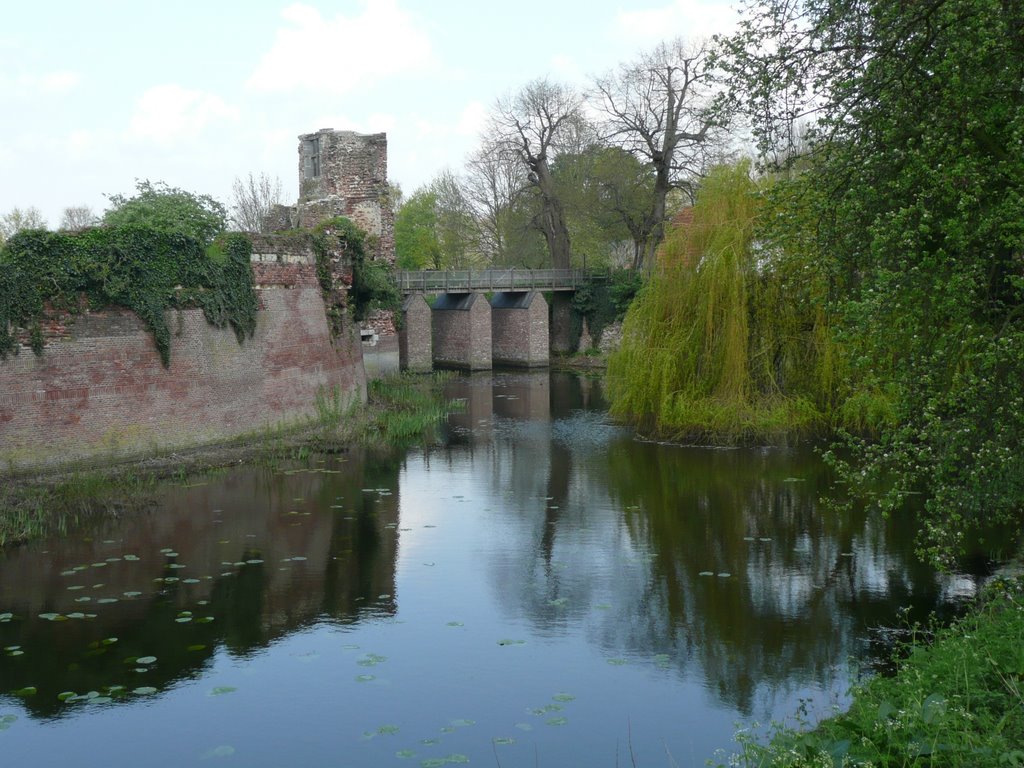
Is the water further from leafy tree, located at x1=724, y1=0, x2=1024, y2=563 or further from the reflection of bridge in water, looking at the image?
the reflection of bridge in water

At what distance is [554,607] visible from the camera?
9469 millimetres

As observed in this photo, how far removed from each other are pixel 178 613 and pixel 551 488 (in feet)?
22.3

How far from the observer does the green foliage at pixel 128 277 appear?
14.3 meters

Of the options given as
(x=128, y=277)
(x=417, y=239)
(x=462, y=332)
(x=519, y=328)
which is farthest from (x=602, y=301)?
(x=128, y=277)

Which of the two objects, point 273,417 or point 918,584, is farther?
point 273,417

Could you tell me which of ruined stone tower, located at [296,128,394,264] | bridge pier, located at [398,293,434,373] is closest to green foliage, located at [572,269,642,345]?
bridge pier, located at [398,293,434,373]

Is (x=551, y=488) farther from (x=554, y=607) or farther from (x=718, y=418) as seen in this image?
(x=554, y=607)

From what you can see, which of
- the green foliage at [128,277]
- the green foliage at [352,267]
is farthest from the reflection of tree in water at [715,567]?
the green foliage at [352,267]

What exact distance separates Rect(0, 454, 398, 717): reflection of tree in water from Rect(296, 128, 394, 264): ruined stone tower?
14821 mm

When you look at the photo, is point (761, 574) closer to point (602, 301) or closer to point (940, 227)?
point (940, 227)

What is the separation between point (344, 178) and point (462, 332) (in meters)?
11.3

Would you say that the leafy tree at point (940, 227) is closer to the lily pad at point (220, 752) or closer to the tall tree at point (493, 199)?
the lily pad at point (220, 752)

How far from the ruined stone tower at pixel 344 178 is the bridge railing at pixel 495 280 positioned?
650cm

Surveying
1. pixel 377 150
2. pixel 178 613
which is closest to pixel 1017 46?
pixel 178 613
